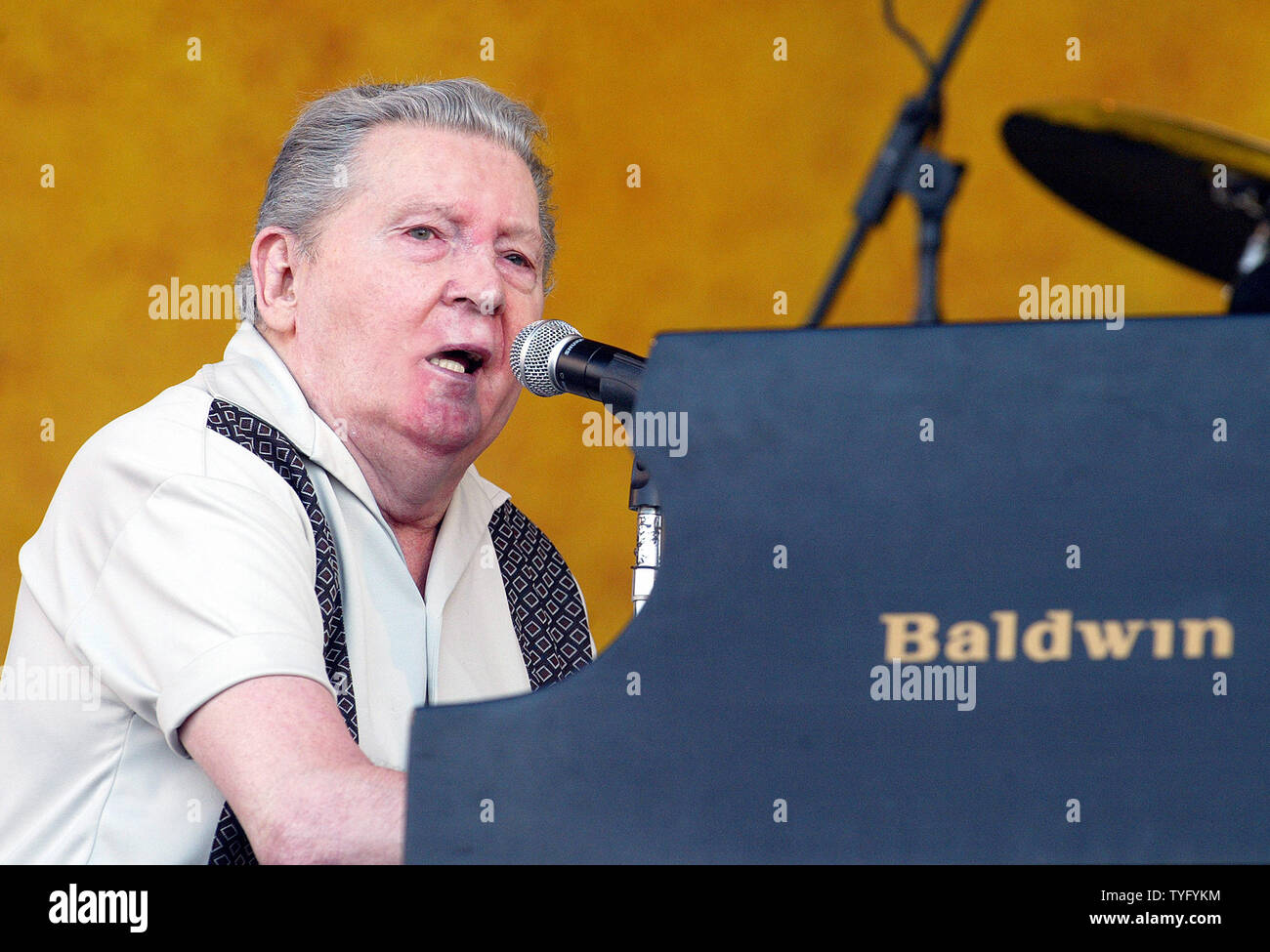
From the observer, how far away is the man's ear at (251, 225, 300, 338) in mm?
1491

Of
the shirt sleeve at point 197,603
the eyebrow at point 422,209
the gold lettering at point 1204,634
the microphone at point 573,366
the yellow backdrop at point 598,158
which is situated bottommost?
the gold lettering at point 1204,634

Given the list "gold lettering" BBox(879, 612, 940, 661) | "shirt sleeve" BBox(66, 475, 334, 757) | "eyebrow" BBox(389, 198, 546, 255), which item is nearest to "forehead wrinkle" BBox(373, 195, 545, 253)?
"eyebrow" BBox(389, 198, 546, 255)

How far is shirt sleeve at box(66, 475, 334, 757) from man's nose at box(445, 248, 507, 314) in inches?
12.9

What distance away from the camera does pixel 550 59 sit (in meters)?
3.27

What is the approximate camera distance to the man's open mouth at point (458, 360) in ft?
4.67

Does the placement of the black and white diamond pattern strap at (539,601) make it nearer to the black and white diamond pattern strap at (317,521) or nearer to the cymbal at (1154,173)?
the black and white diamond pattern strap at (317,521)

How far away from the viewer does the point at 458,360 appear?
145 centimetres

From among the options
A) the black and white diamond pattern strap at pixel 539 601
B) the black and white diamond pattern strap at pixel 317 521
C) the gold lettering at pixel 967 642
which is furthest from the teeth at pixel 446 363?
the gold lettering at pixel 967 642

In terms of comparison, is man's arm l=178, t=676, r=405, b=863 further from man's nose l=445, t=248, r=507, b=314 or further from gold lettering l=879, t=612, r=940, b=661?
man's nose l=445, t=248, r=507, b=314

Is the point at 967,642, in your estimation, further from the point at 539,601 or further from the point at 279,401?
the point at 539,601

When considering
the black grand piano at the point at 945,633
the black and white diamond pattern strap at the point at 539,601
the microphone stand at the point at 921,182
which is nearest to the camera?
the black grand piano at the point at 945,633

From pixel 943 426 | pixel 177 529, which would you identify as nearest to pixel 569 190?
pixel 177 529

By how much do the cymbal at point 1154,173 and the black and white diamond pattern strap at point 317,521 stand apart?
43.9 inches
